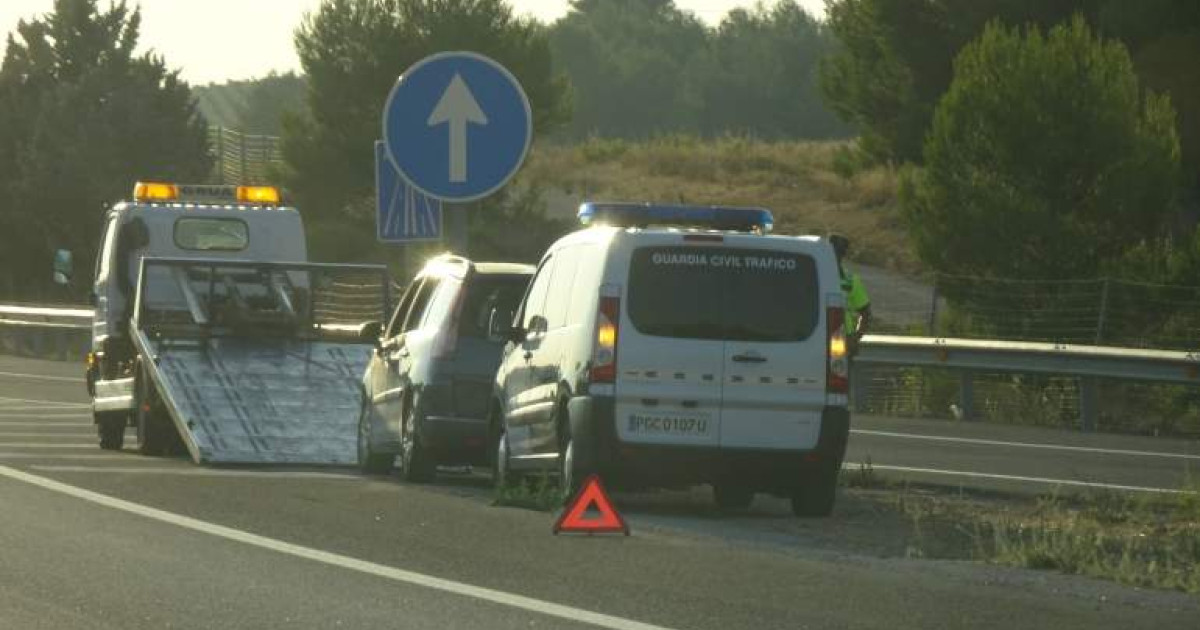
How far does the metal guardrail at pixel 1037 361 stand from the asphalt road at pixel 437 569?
31.4 feet

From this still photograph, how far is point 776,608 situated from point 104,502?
227 inches

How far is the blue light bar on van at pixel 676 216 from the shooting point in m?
15.0

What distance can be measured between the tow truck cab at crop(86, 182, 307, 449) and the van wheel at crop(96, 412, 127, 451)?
1586mm

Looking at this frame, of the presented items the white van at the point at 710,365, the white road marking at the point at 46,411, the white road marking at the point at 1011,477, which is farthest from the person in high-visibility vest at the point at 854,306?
the white road marking at the point at 46,411

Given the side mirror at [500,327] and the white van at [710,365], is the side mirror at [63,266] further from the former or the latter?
the white van at [710,365]

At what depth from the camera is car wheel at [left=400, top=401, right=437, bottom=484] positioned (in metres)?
17.1

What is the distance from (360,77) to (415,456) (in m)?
42.2

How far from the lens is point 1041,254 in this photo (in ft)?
119

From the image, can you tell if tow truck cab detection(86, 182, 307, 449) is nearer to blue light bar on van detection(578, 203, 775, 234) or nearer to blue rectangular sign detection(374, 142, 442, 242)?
blue rectangular sign detection(374, 142, 442, 242)

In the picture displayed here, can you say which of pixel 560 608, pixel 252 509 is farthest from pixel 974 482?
pixel 560 608

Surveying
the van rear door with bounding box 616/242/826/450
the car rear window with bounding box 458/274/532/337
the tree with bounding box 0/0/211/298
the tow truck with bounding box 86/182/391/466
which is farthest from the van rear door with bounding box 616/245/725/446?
the tree with bounding box 0/0/211/298

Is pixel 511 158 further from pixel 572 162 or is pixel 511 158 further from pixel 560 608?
pixel 572 162

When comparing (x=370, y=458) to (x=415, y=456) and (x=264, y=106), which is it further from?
(x=264, y=106)

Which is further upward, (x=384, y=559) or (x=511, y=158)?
(x=511, y=158)
